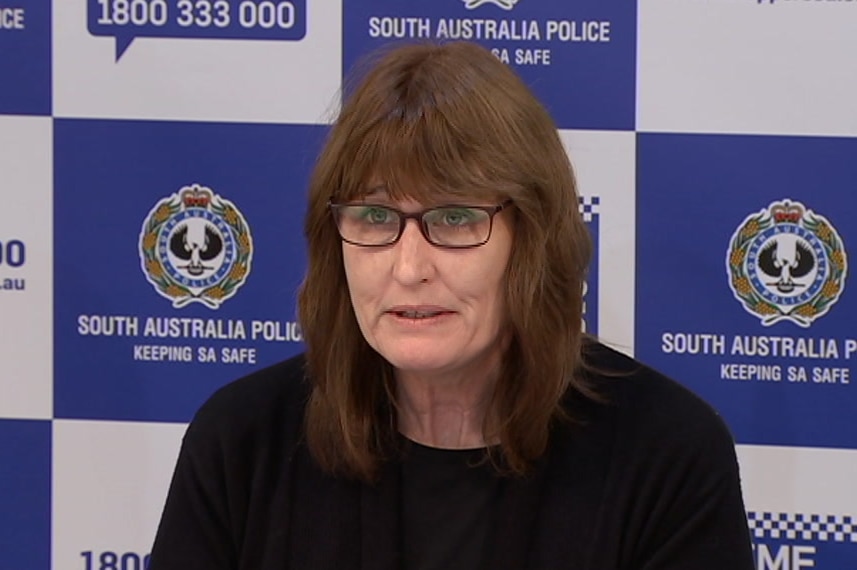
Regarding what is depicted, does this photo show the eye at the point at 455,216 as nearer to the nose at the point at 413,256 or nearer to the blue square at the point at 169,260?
the nose at the point at 413,256

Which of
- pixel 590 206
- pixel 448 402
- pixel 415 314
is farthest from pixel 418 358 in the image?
pixel 590 206

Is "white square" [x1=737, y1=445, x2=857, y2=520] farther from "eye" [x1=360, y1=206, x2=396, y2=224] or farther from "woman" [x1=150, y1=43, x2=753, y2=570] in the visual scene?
"eye" [x1=360, y1=206, x2=396, y2=224]

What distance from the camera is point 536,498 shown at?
1.46m

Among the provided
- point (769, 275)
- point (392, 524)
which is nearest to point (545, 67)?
point (769, 275)

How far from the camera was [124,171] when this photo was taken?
2045mm

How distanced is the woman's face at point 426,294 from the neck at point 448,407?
0.09 m

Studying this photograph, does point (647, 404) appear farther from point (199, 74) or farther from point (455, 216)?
point (199, 74)

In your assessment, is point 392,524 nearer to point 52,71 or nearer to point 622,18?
point 622,18

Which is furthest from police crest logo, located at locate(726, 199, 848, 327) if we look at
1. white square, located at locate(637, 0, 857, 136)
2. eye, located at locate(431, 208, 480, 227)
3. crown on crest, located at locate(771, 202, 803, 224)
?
eye, located at locate(431, 208, 480, 227)

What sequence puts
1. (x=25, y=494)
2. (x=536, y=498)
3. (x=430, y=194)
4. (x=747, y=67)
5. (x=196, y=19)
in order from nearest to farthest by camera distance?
(x=430, y=194)
(x=536, y=498)
(x=747, y=67)
(x=196, y=19)
(x=25, y=494)

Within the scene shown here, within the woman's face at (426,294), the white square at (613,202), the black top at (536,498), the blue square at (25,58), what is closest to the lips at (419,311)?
the woman's face at (426,294)

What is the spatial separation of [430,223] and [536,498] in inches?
13.0

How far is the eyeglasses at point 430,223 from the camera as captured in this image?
4.47 feet

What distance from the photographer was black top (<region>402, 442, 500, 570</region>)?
1.48 metres
